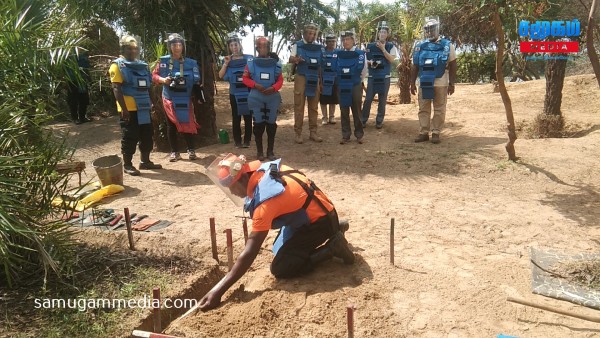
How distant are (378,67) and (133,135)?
→ 4014 millimetres

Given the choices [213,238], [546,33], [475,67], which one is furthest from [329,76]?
[475,67]

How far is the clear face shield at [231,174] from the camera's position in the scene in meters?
3.07

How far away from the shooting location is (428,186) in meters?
5.58

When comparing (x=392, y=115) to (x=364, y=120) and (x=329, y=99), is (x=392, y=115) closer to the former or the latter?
(x=364, y=120)

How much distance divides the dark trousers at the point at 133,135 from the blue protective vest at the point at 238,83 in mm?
1427

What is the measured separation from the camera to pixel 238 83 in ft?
23.3

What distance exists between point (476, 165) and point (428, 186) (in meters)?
1.05

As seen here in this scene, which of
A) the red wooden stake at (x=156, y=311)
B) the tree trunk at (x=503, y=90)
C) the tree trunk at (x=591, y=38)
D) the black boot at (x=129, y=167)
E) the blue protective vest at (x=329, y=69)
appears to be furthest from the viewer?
the blue protective vest at (x=329, y=69)

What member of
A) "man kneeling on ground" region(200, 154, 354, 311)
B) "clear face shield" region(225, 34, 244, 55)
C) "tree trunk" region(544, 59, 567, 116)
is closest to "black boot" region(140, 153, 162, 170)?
"clear face shield" region(225, 34, 244, 55)

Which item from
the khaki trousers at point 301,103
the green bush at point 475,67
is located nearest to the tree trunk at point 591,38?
the khaki trousers at point 301,103

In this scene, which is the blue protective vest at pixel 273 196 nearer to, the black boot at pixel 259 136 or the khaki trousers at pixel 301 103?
the black boot at pixel 259 136

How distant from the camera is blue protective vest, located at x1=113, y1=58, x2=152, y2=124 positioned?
5.98 m

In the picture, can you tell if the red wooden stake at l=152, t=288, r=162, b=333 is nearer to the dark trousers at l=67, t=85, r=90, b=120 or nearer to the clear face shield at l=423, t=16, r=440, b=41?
the clear face shield at l=423, t=16, r=440, b=41

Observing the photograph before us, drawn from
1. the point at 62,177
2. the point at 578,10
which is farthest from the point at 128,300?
the point at 578,10
